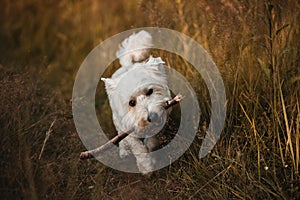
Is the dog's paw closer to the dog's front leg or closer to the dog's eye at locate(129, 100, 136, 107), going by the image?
the dog's front leg

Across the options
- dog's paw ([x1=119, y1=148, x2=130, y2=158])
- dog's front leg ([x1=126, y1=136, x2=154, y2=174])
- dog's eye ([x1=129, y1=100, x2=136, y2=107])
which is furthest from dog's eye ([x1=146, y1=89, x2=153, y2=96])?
dog's paw ([x1=119, y1=148, x2=130, y2=158])

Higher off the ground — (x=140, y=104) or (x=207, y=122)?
(x=140, y=104)

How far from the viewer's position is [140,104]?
360cm

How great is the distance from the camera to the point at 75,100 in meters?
4.08

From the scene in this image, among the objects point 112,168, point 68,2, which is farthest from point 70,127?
point 68,2

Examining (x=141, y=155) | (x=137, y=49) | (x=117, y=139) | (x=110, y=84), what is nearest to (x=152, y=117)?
(x=117, y=139)

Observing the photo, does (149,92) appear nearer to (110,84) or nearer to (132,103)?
(132,103)

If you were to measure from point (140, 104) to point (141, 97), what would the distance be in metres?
0.05

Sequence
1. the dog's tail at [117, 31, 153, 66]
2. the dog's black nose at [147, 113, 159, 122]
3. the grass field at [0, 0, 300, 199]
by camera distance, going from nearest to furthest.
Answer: the grass field at [0, 0, 300, 199] → the dog's black nose at [147, 113, 159, 122] → the dog's tail at [117, 31, 153, 66]

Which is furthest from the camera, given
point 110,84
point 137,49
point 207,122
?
point 137,49

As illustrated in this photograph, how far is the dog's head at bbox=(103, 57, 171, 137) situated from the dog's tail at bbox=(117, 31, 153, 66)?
376 millimetres

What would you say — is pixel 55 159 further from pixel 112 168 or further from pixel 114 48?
pixel 114 48

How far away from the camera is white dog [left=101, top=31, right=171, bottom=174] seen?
3549 millimetres

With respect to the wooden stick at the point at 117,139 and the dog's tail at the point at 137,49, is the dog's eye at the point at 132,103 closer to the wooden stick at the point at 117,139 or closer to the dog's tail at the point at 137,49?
the wooden stick at the point at 117,139
